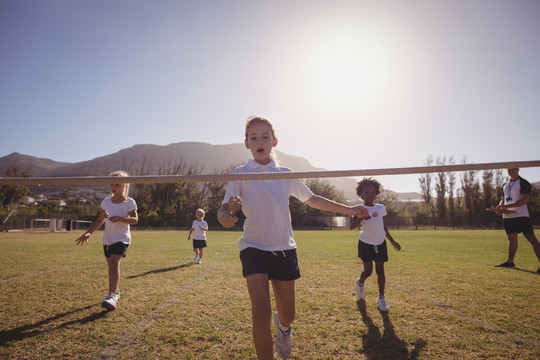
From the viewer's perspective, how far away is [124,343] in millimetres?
3291

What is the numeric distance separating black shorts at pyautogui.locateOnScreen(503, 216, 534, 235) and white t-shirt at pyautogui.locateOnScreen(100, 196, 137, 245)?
947 cm

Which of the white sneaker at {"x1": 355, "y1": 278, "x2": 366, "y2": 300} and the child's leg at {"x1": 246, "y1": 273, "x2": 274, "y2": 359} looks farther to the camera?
the white sneaker at {"x1": 355, "y1": 278, "x2": 366, "y2": 300}

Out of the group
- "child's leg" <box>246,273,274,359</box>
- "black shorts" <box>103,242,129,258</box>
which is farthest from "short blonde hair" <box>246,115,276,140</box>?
"black shorts" <box>103,242,129,258</box>

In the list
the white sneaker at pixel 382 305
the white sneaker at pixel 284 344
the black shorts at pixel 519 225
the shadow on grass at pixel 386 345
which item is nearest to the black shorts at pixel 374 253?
the white sneaker at pixel 382 305

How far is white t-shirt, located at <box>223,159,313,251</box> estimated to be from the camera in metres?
2.79

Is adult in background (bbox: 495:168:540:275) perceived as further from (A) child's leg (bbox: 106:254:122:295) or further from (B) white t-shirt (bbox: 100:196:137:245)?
(A) child's leg (bbox: 106:254:122:295)

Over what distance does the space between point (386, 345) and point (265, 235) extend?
1959 mm

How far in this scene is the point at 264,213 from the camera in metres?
2.83

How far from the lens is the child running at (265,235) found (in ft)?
8.24

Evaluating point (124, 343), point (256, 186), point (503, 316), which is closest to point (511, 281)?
point (503, 316)

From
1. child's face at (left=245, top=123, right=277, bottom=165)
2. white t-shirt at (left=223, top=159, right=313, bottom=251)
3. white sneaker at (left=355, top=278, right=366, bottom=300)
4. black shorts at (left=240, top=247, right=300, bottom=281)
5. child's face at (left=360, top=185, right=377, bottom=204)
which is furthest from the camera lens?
child's face at (left=360, top=185, right=377, bottom=204)

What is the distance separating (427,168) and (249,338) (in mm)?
2836

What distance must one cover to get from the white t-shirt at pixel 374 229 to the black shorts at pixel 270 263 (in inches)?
104

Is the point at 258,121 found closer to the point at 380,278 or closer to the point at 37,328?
the point at 380,278
